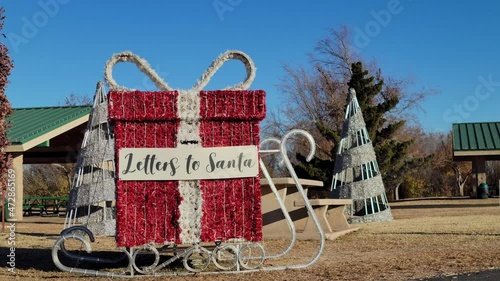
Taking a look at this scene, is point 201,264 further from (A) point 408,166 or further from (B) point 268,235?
(A) point 408,166

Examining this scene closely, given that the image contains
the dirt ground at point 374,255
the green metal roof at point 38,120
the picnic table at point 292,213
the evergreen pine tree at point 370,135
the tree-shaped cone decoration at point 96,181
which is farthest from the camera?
the evergreen pine tree at point 370,135

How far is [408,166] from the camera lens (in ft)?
118

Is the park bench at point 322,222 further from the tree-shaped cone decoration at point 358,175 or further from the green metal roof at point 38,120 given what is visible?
the green metal roof at point 38,120

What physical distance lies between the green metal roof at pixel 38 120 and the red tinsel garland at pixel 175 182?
1328cm

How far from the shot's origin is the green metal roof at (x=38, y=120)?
70.5ft

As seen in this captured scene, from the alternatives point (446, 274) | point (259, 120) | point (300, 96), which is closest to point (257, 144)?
point (259, 120)

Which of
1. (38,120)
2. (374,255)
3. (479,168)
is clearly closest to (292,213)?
(374,255)

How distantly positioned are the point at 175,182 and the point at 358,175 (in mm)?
13880

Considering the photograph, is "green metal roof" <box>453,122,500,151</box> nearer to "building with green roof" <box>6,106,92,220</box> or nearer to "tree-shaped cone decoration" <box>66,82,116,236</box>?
"building with green roof" <box>6,106,92,220</box>

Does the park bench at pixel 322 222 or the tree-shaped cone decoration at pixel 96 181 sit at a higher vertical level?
the tree-shaped cone decoration at pixel 96 181

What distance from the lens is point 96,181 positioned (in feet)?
53.4

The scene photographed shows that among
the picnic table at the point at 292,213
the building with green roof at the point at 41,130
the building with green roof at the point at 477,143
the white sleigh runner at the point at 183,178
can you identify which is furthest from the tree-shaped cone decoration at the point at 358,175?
the building with green roof at the point at 477,143

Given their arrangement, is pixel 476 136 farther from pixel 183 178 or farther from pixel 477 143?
pixel 183 178

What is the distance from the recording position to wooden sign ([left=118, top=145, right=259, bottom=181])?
27.3ft
